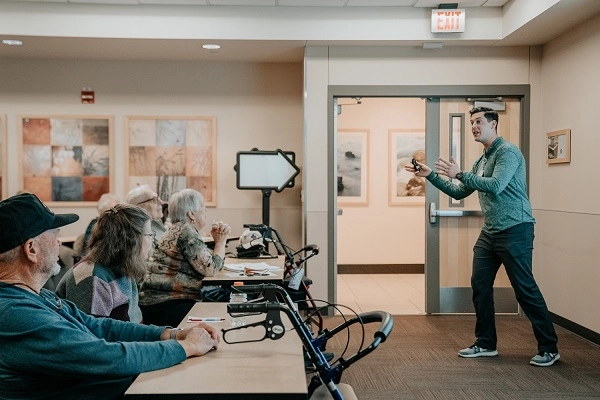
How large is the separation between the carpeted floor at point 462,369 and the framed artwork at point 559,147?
1.54 metres

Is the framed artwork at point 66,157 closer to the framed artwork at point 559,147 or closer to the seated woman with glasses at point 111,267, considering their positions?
the seated woman with glasses at point 111,267

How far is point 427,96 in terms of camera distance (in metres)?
5.98

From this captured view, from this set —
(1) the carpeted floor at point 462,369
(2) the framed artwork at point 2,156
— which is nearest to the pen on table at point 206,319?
(1) the carpeted floor at point 462,369

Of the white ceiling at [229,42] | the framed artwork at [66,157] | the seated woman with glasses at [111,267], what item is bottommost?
the seated woman with glasses at [111,267]

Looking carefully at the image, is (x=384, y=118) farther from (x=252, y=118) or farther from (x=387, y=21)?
(x=387, y=21)

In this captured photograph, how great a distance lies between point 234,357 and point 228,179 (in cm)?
508

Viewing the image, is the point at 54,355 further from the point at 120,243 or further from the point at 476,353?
the point at 476,353

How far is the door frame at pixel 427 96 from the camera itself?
594 centimetres

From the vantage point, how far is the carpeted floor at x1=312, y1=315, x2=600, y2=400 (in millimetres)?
3664

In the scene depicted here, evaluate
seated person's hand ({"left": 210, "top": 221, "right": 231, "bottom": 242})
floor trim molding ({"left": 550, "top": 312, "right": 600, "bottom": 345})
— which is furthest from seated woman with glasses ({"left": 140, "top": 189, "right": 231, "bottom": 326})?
floor trim molding ({"left": 550, "top": 312, "right": 600, "bottom": 345})

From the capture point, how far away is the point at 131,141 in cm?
679

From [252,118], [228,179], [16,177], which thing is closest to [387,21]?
[252,118]

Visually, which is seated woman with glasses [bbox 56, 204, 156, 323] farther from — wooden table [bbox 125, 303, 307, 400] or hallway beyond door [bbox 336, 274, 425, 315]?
hallway beyond door [bbox 336, 274, 425, 315]

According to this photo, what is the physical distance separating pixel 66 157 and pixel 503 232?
15.9ft
